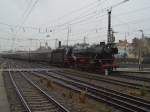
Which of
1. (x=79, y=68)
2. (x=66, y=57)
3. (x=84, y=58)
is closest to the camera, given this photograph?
(x=84, y=58)

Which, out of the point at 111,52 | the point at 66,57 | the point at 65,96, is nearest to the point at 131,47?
the point at 66,57

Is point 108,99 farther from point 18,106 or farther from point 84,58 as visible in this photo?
point 84,58

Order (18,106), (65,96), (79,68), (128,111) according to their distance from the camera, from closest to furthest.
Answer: (128,111)
(18,106)
(65,96)
(79,68)

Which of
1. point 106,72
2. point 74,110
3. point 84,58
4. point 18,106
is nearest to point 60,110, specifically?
point 74,110

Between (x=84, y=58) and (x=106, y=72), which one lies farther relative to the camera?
(x=84, y=58)

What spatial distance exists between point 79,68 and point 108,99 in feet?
78.7

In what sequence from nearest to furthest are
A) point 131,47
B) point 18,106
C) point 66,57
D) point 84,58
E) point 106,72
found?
point 18,106 → point 106,72 → point 84,58 → point 66,57 → point 131,47

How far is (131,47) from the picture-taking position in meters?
114

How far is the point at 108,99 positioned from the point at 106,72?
15.8 meters

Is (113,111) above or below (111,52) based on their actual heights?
below

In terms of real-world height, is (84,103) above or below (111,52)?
below

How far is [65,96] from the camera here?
15531mm

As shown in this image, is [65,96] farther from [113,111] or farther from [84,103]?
[113,111]

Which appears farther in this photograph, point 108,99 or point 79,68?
point 79,68
